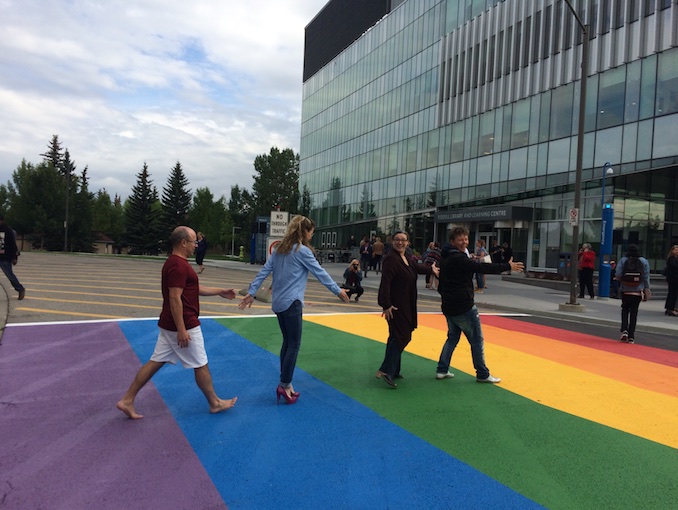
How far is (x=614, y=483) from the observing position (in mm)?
3346

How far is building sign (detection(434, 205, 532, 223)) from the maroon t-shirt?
24573 millimetres

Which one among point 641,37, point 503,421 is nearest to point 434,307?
point 503,421

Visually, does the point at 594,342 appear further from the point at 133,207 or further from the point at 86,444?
the point at 133,207

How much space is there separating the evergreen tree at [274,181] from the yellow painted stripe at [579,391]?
7777cm

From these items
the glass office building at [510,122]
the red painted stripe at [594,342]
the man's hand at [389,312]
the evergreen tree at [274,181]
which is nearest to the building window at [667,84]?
the glass office building at [510,122]

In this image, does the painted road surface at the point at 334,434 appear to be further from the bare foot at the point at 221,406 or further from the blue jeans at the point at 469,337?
the blue jeans at the point at 469,337

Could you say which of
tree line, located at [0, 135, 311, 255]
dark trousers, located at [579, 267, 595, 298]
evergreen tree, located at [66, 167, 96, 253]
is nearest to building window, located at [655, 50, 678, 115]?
dark trousers, located at [579, 267, 595, 298]

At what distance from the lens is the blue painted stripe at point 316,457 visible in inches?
122

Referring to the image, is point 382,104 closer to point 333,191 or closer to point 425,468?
point 333,191

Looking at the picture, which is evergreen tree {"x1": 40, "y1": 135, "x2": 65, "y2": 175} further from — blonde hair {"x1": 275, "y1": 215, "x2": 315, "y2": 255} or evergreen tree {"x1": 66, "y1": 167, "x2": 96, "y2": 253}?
blonde hair {"x1": 275, "y1": 215, "x2": 315, "y2": 255}

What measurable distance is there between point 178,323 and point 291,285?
1117 mm

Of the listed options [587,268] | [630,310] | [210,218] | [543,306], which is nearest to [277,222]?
[543,306]

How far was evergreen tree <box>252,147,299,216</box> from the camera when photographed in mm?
84188

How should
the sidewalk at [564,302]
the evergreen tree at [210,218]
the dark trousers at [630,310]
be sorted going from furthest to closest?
the evergreen tree at [210,218], the sidewalk at [564,302], the dark trousers at [630,310]
